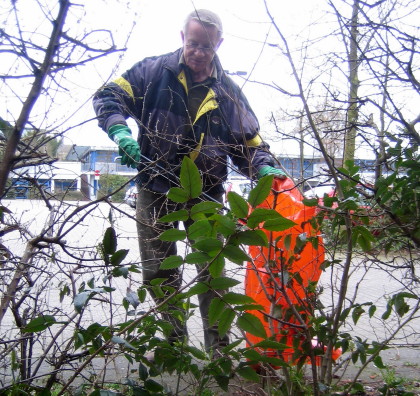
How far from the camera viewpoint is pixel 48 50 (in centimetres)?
131

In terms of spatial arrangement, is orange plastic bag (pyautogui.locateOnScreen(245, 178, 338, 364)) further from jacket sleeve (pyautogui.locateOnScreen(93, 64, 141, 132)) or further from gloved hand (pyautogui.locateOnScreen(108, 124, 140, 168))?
jacket sleeve (pyautogui.locateOnScreen(93, 64, 141, 132))

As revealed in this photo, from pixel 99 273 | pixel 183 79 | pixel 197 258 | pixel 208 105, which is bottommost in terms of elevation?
pixel 99 273

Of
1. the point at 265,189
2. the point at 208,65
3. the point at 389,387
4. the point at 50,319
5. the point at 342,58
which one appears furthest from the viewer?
the point at 208,65

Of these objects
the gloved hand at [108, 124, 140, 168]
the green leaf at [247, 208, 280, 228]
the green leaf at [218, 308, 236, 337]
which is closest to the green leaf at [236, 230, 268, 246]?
the green leaf at [247, 208, 280, 228]

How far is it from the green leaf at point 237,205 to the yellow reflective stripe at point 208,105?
2071 mm

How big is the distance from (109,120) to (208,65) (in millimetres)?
788

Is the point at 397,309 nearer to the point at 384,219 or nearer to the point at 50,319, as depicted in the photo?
the point at 384,219

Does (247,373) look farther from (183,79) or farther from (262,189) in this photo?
(183,79)

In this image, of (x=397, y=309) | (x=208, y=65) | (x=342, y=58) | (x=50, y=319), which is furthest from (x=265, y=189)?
(x=208, y=65)

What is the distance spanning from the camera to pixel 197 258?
1191 millimetres


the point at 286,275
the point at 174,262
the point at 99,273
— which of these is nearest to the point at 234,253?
the point at 174,262

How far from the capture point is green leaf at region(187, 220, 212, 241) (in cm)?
122

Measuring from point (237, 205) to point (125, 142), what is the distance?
174 centimetres

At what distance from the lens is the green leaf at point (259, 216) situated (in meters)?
1.14
